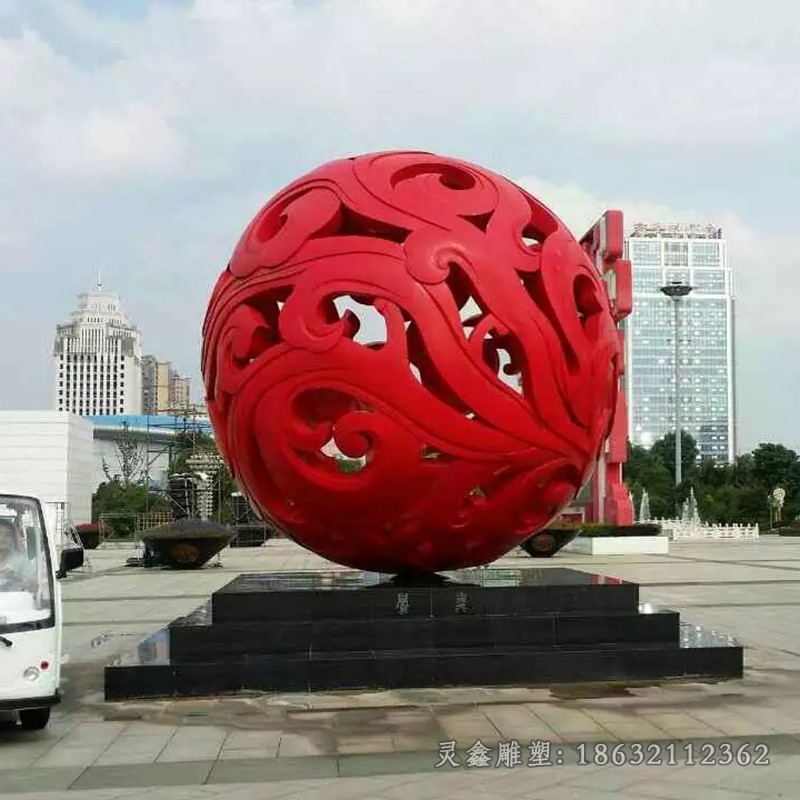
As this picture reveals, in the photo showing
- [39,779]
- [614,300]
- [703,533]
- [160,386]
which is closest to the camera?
[39,779]

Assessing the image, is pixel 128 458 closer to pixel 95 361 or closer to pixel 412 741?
pixel 95 361

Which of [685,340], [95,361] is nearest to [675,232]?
[685,340]

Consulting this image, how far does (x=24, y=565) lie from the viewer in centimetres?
700

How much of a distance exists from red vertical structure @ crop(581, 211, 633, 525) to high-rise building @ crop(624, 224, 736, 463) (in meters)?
46.1

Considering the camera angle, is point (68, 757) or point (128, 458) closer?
point (68, 757)

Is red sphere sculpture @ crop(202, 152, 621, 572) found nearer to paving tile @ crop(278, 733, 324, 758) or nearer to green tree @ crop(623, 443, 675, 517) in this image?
paving tile @ crop(278, 733, 324, 758)

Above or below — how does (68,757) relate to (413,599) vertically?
below

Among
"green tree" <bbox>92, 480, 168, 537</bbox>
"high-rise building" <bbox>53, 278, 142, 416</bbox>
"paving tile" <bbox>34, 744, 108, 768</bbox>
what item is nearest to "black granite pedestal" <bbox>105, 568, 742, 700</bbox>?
"paving tile" <bbox>34, 744, 108, 768</bbox>

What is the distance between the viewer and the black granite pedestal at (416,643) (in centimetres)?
768

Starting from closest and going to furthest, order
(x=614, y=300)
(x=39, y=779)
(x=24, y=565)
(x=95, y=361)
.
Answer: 1. (x=39, y=779)
2. (x=24, y=565)
3. (x=614, y=300)
4. (x=95, y=361)

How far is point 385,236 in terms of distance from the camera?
811 cm

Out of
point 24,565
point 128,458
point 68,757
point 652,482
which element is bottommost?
point 68,757

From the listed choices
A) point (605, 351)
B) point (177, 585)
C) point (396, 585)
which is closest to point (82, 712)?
point (396, 585)

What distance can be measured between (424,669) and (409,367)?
240 cm
